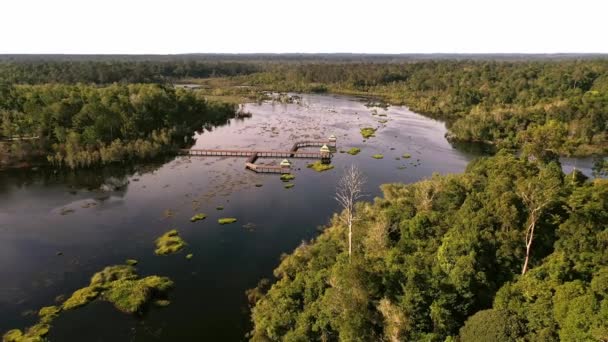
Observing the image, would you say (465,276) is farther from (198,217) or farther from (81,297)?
(198,217)

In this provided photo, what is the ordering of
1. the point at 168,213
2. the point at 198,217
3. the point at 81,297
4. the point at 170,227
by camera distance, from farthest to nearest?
1. the point at 168,213
2. the point at 198,217
3. the point at 170,227
4. the point at 81,297

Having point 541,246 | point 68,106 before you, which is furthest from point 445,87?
point 541,246

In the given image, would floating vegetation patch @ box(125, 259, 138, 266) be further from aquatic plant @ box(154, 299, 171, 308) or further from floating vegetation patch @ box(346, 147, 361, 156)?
floating vegetation patch @ box(346, 147, 361, 156)

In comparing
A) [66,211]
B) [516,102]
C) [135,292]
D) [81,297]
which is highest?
[516,102]

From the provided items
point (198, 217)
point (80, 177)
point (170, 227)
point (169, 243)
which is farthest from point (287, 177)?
point (80, 177)

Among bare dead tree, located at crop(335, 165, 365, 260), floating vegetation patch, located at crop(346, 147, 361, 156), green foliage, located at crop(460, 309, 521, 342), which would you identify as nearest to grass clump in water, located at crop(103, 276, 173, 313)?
bare dead tree, located at crop(335, 165, 365, 260)

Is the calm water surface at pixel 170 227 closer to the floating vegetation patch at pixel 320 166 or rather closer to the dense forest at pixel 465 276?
the floating vegetation patch at pixel 320 166

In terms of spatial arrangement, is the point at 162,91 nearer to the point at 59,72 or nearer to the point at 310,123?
the point at 310,123
